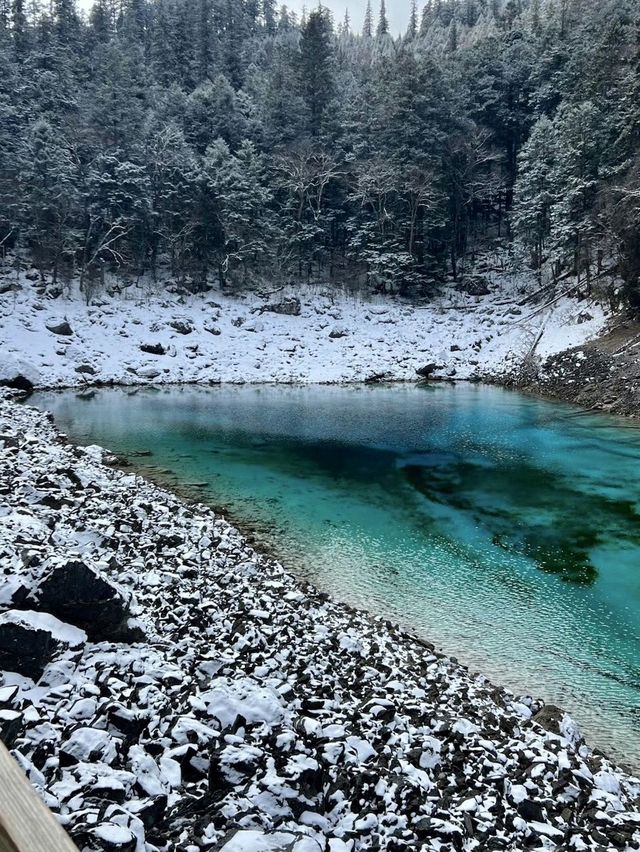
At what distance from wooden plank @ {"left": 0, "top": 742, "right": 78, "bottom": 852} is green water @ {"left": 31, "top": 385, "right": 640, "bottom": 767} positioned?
5558 millimetres

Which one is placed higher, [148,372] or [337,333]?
[337,333]

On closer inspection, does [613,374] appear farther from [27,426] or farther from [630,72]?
[27,426]

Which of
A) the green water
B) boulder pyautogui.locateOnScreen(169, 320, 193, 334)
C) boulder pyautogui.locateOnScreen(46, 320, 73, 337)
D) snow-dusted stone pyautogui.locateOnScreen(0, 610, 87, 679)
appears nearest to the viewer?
snow-dusted stone pyautogui.locateOnScreen(0, 610, 87, 679)

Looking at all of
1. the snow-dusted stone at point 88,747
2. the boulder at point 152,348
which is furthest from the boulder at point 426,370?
the snow-dusted stone at point 88,747

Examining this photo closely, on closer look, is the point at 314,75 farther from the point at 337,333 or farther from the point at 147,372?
the point at 147,372

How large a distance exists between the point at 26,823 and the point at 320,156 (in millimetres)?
48279

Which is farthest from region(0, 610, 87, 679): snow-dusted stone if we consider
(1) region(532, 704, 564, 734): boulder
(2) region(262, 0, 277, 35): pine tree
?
(2) region(262, 0, 277, 35): pine tree

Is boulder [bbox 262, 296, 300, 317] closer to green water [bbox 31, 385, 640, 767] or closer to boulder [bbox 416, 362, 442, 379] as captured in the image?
boulder [bbox 416, 362, 442, 379]

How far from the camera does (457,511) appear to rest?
436 inches

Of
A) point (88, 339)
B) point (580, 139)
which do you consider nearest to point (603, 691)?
point (88, 339)

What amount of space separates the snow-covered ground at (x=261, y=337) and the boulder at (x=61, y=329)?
10 cm

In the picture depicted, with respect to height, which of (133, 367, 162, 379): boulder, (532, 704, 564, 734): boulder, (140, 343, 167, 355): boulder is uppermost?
(140, 343, 167, 355): boulder

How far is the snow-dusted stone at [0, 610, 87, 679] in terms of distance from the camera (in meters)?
3.80

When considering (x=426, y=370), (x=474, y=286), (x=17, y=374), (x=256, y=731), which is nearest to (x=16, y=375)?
(x=17, y=374)
